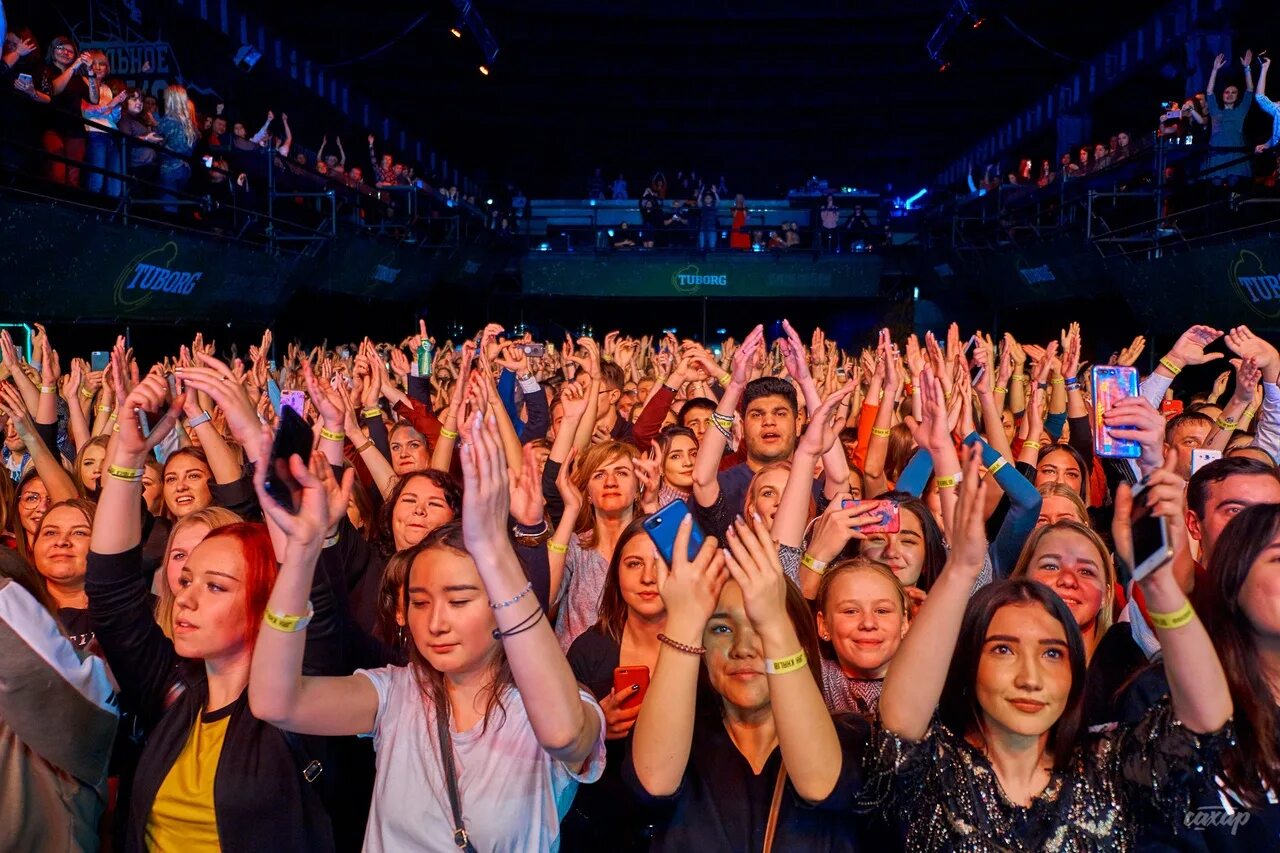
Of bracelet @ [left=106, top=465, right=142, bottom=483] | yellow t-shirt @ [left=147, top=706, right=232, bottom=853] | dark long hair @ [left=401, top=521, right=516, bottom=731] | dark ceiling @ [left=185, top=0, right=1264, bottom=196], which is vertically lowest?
yellow t-shirt @ [left=147, top=706, right=232, bottom=853]

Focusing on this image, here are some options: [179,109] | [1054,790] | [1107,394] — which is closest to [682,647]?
[1054,790]

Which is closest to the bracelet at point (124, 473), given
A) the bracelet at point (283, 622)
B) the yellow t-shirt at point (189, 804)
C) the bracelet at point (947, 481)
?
the yellow t-shirt at point (189, 804)

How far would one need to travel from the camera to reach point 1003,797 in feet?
6.40

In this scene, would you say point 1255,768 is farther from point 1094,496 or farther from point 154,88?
point 154,88

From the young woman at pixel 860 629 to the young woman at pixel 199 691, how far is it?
1164 millimetres

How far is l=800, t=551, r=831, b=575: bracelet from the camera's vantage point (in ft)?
8.63

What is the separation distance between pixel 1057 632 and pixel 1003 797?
0.31 meters

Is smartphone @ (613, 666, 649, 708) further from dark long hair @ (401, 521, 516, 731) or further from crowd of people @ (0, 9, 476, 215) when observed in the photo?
crowd of people @ (0, 9, 476, 215)

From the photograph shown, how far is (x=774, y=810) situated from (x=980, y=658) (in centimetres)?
47

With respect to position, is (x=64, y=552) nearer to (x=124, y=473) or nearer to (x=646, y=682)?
(x=124, y=473)

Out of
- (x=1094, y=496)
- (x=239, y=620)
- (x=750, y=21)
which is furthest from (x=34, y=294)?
(x=750, y=21)

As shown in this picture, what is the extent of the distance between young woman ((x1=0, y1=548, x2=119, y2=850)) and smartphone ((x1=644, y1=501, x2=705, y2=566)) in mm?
1103

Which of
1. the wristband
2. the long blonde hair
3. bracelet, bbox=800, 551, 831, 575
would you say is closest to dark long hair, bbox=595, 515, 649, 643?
bracelet, bbox=800, 551, 831, 575

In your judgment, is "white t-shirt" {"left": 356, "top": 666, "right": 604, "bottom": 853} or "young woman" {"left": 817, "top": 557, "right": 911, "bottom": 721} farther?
"young woman" {"left": 817, "top": 557, "right": 911, "bottom": 721}
